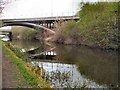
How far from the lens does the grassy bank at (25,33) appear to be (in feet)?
→ 226

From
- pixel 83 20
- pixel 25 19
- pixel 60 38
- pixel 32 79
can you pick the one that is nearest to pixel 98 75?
pixel 32 79

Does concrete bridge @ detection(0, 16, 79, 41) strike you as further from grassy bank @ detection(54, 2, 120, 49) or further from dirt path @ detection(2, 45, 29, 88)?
dirt path @ detection(2, 45, 29, 88)

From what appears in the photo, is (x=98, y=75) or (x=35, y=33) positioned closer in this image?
(x=98, y=75)

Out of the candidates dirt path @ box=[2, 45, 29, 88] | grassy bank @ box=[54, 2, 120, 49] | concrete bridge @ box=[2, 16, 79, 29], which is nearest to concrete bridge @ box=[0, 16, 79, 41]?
concrete bridge @ box=[2, 16, 79, 29]

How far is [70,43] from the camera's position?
52.2 metres

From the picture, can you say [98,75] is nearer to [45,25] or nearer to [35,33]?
[35,33]

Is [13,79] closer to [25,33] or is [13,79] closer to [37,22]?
[25,33]

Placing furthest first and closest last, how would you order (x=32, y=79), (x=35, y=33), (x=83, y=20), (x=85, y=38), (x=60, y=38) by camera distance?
(x=35, y=33), (x=60, y=38), (x=83, y=20), (x=85, y=38), (x=32, y=79)

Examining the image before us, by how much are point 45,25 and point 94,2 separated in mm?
24704

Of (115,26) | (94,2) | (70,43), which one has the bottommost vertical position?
(70,43)

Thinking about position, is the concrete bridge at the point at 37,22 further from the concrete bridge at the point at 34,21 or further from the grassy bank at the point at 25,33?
the grassy bank at the point at 25,33

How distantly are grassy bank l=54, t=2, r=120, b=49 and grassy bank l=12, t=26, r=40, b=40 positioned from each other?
13.8 m

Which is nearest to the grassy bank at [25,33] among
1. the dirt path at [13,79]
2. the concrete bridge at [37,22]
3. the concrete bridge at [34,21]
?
the concrete bridge at [37,22]

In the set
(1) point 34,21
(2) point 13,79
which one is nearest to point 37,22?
(1) point 34,21
